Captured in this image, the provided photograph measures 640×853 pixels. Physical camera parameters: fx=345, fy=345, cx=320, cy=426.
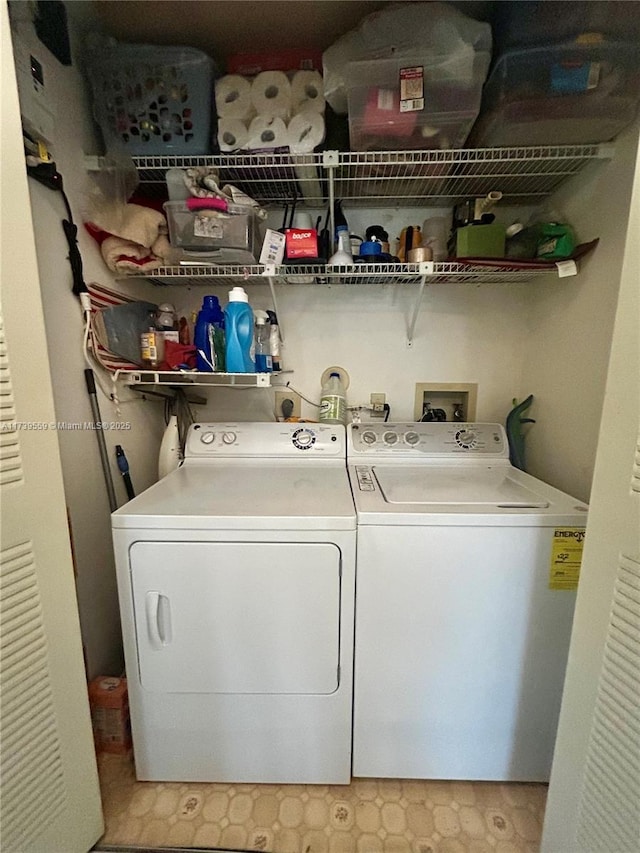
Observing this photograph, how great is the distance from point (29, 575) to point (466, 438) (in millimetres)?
1604

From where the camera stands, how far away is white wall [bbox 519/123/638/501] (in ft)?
3.96

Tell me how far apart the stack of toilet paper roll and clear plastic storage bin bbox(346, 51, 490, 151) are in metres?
0.14

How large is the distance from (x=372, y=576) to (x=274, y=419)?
107 centimetres

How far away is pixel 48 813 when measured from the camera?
0.88 meters

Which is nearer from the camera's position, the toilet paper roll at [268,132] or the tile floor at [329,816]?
the tile floor at [329,816]

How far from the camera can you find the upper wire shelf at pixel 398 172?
124cm

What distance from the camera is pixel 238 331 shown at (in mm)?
1414

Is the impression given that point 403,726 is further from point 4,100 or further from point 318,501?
point 4,100

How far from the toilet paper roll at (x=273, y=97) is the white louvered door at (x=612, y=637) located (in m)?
1.12

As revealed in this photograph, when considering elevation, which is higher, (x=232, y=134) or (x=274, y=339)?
(x=232, y=134)

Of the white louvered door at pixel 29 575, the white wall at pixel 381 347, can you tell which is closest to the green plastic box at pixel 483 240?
the white wall at pixel 381 347

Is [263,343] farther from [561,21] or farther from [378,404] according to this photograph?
[561,21]

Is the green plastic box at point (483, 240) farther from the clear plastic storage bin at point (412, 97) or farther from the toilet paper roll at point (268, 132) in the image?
the toilet paper roll at point (268, 132)

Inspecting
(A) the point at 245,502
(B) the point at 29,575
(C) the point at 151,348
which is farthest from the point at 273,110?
(B) the point at 29,575
